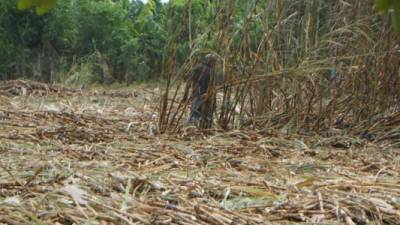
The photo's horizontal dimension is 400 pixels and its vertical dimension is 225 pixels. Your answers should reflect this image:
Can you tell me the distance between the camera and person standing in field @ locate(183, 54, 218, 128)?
542 cm

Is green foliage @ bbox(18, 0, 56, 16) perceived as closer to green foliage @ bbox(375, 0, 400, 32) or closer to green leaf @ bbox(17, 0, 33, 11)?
green leaf @ bbox(17, 0, 33, 11)

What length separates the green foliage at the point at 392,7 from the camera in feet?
2.62

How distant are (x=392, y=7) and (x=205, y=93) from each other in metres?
4.75

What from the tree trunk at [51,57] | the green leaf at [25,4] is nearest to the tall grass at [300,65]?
the green leaf at [25,4]

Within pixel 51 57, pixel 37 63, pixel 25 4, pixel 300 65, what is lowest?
pixel 37 63

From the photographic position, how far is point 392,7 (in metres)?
0.82

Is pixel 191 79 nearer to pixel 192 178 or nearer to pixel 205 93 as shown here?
pixel 205 93

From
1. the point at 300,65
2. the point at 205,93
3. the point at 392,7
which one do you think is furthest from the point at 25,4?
the point at 205,93

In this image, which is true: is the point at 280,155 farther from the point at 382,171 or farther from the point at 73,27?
the point at 73,27

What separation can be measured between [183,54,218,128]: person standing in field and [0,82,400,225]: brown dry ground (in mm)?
285

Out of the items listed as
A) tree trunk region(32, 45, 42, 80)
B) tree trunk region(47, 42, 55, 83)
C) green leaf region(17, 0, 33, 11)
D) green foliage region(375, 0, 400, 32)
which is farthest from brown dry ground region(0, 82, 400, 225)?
tree trunk region(47, 42, 55, 83)

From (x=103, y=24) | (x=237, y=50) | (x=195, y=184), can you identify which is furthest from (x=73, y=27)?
(x=195, y=184)

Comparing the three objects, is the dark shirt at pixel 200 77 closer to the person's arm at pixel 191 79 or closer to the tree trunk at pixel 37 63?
the person's arm at pixel 191 79

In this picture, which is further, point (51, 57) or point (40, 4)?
point (51, 57)
